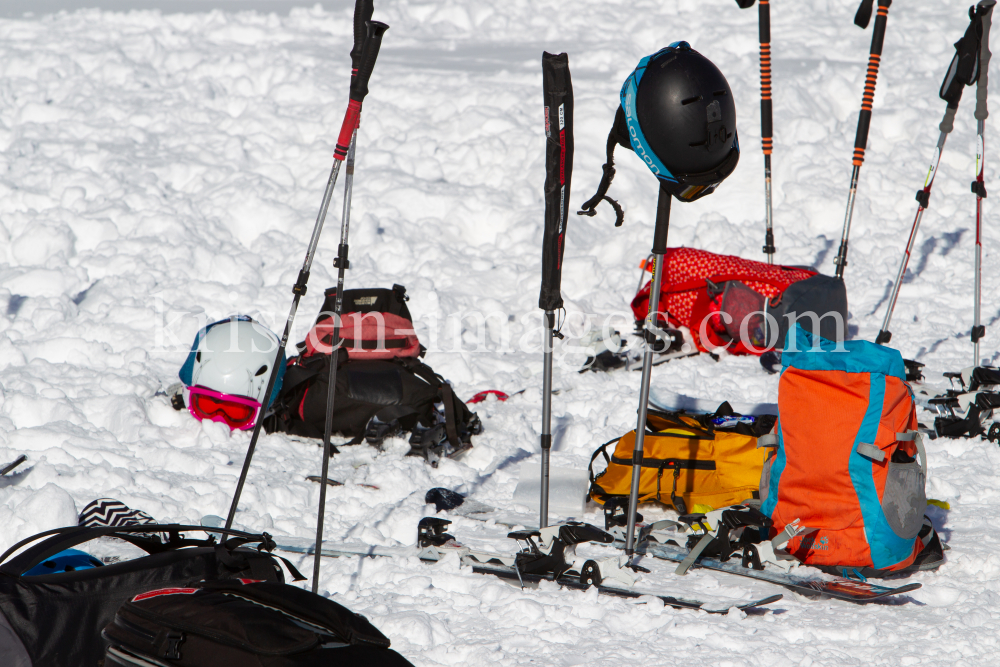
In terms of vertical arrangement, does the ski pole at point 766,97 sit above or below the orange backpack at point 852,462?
above

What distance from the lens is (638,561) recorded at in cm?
364

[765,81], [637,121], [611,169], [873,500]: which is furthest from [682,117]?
[765,81]

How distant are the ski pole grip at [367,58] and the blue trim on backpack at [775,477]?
2.19 meters

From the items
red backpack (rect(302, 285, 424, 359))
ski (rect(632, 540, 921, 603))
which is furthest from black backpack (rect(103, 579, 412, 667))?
red backpack (rect(302, 285, 424, 359))

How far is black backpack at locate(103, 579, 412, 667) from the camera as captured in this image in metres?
1.78

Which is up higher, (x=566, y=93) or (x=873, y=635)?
(x=566, y=93)

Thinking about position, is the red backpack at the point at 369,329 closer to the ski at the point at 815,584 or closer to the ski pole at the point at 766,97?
the ski at the point at 815,584

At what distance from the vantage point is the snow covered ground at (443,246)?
322 cm

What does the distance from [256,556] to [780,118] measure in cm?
909

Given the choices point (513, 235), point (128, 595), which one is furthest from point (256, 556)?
point (513, 235)

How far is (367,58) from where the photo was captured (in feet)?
10.5

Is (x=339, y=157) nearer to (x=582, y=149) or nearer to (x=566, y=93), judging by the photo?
(x=566, y=93)

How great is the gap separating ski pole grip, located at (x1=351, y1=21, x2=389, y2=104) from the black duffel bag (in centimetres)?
171

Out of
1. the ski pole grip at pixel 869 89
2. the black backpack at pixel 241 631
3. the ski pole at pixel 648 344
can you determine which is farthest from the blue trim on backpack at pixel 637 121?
the ski pole grip at pixel 869 89
